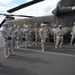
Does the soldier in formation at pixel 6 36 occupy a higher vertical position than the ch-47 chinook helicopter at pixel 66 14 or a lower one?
lower

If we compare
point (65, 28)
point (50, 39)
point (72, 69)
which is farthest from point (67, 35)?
point (72, 69)

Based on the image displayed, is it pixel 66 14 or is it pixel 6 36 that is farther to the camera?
pixel 66 14

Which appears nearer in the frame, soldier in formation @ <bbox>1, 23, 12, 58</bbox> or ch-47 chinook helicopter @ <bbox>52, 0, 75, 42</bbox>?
soldier in formation @ <bbox>1, 23, 12, 58</bbox>

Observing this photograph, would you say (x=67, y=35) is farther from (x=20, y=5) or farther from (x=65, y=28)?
(x=20, y=5)

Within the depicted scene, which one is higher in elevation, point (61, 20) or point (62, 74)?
point (61, 20)

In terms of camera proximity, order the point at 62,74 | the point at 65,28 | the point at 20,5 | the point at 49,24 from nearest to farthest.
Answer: the point at 62,74
the point at 20,5
the point at 65,28
the point at 49,24

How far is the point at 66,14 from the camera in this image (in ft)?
47.2

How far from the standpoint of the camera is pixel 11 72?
6797mm

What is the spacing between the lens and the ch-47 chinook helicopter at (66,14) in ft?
46.3

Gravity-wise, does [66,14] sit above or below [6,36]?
above

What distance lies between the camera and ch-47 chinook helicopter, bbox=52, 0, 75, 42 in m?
14.1

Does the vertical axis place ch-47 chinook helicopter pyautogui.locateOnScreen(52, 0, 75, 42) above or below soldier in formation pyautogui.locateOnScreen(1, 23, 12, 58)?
above

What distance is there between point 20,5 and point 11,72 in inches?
270

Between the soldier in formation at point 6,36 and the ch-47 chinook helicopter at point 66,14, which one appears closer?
the soldier in formation at point 6,36
